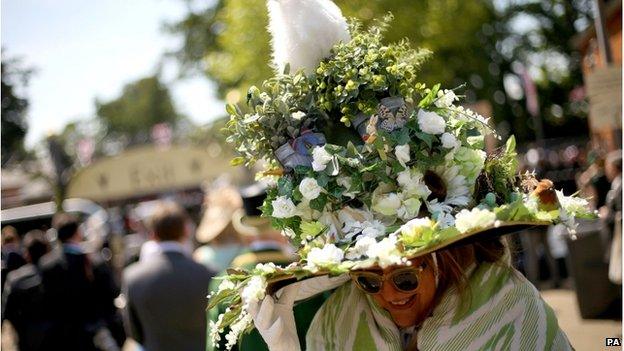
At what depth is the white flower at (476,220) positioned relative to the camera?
2.39 meters

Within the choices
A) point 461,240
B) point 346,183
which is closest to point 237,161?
point 346,183

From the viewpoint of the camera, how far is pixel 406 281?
2648 mm

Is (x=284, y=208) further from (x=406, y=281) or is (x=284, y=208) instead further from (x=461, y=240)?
(x=461, y=240)

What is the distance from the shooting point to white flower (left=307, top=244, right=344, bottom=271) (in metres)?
2.46

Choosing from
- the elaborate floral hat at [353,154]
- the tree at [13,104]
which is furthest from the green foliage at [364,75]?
the tree at [13,104]

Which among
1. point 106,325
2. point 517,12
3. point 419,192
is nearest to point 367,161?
point 419,192

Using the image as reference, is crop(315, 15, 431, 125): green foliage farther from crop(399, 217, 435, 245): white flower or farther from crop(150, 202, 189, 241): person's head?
crop(150, 202, 189, 241): person's head

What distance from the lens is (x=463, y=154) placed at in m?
2.75

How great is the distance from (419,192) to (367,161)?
7.9 inches

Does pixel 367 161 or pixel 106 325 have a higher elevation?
pixel 367 161

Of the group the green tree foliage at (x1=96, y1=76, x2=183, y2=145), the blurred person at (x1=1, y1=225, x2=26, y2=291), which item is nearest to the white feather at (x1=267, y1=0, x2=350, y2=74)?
the blurred person at (x1=1, y1=225, x2=26, y2=291)

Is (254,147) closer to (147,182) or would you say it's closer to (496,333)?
(496,333)

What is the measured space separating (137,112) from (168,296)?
244ft

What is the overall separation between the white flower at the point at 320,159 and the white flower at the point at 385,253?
0.39 m
